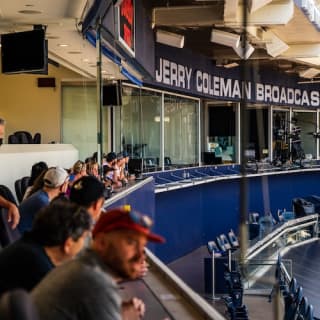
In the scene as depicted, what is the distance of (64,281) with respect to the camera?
1.76 metres

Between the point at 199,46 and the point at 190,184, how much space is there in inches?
142

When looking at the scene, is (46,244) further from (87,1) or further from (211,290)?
(211,290)

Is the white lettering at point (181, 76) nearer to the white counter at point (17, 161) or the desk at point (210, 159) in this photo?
the desk at point (210, 159)

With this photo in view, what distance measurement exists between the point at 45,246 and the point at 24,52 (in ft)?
16.6

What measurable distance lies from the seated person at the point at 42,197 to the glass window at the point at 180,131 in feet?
40.1

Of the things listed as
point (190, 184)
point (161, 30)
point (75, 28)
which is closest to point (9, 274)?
point (75, 28)

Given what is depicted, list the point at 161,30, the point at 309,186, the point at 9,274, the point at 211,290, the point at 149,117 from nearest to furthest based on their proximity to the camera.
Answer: the point at 9,274
the point at 211,290
the point at 161,30
the point at 149,117
the point at 309,186

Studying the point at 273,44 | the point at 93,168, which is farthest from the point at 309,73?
the point at 93,168

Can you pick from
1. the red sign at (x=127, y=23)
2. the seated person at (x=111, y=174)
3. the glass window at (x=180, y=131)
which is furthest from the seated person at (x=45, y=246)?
the glass window at (x=180, y=131)

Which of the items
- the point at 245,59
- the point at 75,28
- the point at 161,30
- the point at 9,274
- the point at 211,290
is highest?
the point at 161,30

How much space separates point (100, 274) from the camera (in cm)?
179

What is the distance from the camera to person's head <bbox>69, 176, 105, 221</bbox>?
2893 millimetres

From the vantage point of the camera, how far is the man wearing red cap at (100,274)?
1.73 metres

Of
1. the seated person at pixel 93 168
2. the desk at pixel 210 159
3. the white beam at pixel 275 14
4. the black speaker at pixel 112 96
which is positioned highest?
the white beam at pixel 275 14
